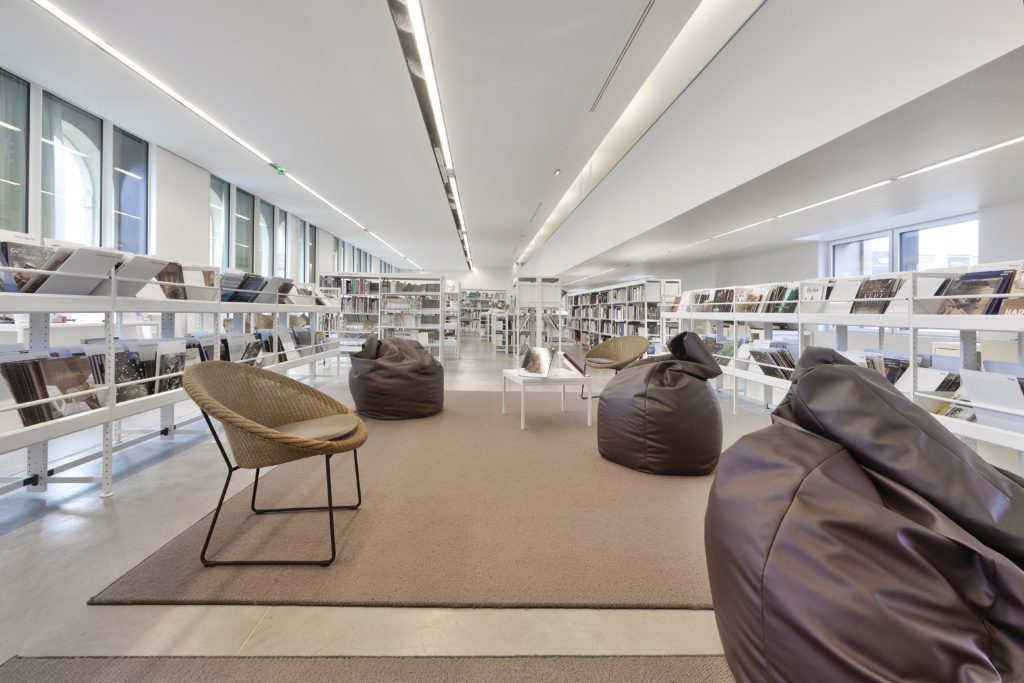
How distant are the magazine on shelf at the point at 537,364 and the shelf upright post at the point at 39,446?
3158 mm

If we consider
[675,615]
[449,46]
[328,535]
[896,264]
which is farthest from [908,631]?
[896,264]

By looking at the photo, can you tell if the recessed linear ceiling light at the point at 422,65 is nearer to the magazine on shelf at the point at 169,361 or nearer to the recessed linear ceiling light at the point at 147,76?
the recessed linear ceiling light at the point at 147,76

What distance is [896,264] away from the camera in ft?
29.1

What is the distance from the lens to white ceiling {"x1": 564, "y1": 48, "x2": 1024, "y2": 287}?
3262 mm

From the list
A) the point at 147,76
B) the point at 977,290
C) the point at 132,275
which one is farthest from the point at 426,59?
the point at 977,290

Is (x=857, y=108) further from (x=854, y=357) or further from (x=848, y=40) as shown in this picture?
(x=854, y=357)

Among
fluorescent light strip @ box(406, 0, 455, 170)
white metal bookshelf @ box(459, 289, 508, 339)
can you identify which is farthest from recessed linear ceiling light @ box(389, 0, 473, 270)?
white metal bookshelf @ box(459, 289, 508, 339)

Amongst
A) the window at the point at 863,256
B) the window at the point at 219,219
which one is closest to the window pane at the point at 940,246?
the window at the point at 863,256

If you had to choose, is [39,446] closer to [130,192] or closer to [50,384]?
[50,384]

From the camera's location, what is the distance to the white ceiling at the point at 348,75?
12.9 ft

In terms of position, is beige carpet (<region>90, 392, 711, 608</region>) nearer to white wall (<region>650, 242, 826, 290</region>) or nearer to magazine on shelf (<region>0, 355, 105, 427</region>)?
magazine on shelf (<region>0, 355, 105, 427</region>)

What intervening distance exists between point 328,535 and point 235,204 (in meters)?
9.39

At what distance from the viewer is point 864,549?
82 cm

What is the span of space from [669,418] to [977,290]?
186cm
